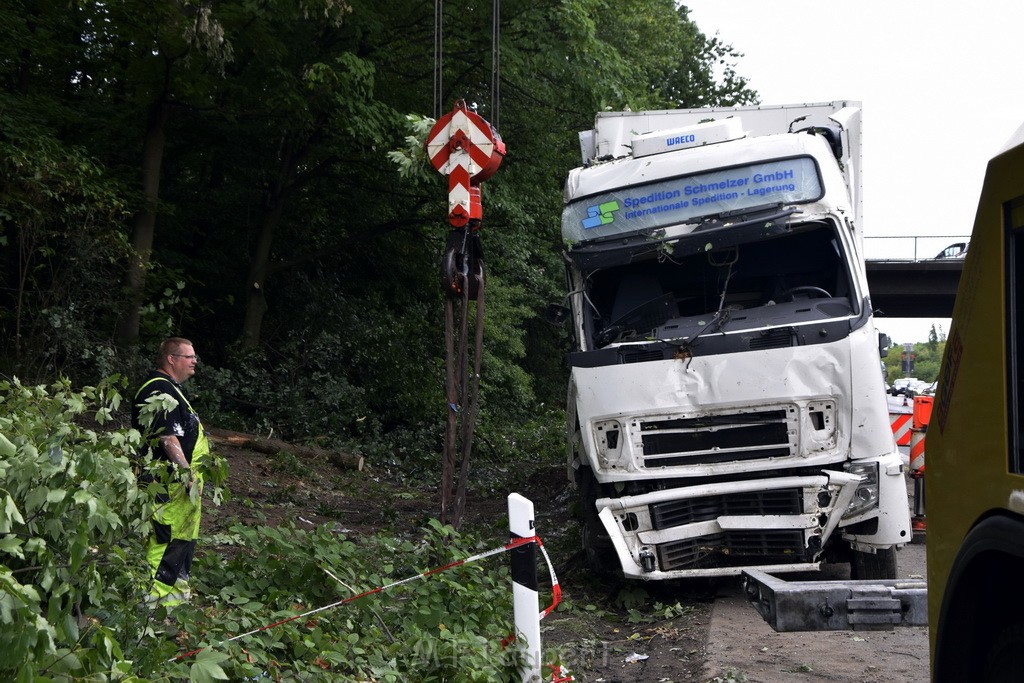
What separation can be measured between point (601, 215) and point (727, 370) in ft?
5.61

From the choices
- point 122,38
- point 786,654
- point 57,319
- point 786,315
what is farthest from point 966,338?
point 122,38

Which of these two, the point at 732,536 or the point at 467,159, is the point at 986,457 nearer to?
the point at 732,536

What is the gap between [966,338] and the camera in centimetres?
312

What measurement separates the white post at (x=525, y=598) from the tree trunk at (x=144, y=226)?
10567 mm

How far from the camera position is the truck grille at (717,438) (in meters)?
7.45

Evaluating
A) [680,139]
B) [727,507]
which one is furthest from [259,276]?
[727,507]

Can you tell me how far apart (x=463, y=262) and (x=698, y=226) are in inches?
73.5

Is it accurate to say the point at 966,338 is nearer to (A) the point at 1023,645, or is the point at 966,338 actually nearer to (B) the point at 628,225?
(A) the point at 1023,645

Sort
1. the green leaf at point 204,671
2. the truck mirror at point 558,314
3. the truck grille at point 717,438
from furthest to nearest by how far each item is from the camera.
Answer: the truck mirror at point 558,314, the truck grille at point 717,438, the green leaf at point 204,671

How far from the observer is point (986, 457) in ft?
9.59

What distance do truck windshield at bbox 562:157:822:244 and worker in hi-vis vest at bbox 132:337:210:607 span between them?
3.40 m

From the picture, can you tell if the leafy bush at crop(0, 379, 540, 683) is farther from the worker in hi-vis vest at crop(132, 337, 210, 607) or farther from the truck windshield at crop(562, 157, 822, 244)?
the truck windshield at crop(562, 157, 822, 244)

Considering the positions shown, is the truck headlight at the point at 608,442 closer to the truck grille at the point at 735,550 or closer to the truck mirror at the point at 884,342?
the truck grille at the point at 735,550

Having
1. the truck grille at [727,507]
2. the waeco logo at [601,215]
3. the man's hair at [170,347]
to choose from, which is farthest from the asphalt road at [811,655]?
the man's hair at [170,347]
